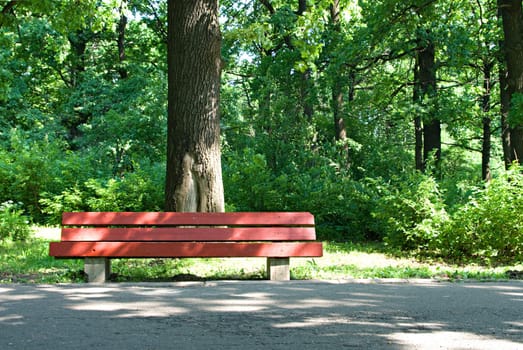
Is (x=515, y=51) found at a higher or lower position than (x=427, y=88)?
lower

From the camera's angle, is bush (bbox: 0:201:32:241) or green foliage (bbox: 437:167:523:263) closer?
green foliage (bbox: 437:167:523:263)

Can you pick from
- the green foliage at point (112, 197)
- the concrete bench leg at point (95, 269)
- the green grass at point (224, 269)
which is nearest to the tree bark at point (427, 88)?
the green foliage at point (112, 197)

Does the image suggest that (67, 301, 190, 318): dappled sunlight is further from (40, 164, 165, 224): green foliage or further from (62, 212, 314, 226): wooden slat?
(40, 164, 165, 224): green foliage

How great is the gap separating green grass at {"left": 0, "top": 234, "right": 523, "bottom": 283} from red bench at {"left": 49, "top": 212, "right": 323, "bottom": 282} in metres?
0.48

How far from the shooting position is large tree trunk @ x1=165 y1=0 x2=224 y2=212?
8281 mm

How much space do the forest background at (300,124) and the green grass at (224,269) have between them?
105 centimetres

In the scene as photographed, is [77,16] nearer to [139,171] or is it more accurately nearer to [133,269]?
[139,171]

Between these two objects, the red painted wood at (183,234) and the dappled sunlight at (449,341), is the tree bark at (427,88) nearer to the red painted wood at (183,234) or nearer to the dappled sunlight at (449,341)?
the red painted wood at (183,234)

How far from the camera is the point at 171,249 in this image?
6.41m

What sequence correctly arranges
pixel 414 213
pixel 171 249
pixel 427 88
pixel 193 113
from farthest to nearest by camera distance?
pixel 427 88 < pixel 414 213 < pixel 193 113 < pixel 171 249

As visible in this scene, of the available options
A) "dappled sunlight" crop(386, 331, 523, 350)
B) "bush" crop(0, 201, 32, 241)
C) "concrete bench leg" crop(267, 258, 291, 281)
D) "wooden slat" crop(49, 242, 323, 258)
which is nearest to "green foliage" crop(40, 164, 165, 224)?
"bush" crop(0, 201, 32, 241)

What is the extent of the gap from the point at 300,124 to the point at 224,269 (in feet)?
26.2

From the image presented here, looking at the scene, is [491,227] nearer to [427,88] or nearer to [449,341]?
[449,341]

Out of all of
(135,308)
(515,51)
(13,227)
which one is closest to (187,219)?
(135,308)
